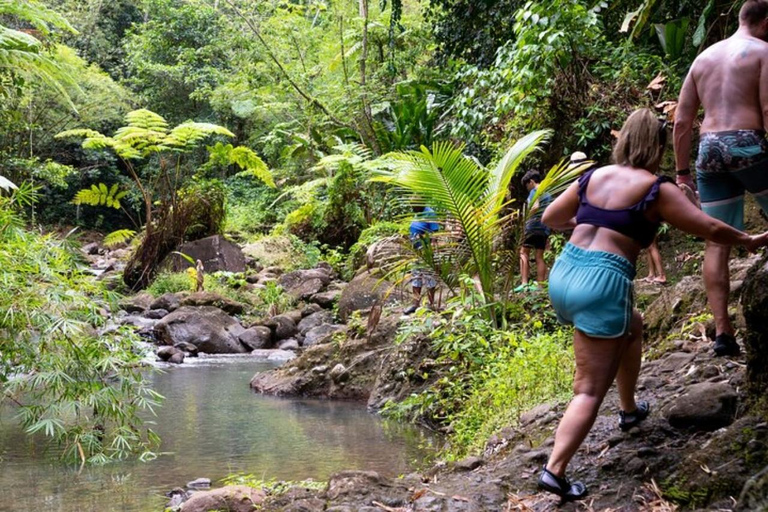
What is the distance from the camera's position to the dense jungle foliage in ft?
19.0

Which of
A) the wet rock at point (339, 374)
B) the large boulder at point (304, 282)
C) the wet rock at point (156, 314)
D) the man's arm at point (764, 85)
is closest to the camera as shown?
the man's arm at point (764, 85)

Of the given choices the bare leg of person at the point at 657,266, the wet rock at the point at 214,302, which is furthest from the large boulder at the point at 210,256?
the bare leg of person at the point at 657,266

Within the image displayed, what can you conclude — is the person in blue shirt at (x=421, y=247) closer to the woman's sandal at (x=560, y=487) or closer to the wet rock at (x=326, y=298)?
the woman's sandal at (x=560, y=487)

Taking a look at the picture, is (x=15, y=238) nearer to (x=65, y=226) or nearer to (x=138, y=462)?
(x=138, y=462)

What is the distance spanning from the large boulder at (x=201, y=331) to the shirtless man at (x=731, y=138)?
10.7m

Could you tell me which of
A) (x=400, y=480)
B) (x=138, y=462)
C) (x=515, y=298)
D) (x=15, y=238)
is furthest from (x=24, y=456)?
(x=515, y=298)

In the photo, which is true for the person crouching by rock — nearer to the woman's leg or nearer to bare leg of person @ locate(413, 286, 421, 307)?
the woman's leg

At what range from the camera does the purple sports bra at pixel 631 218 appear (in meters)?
3.03

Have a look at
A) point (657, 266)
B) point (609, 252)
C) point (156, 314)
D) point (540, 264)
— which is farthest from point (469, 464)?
point (156, 314)

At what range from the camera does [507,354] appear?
639cm

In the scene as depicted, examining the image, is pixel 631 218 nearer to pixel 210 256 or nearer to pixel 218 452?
pixel 218 452

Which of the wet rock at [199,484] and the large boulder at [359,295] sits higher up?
the wet rock at [199,484]

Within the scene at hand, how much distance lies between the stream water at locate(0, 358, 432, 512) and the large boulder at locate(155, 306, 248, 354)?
4.53m

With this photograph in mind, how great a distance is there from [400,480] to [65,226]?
87.0 ft
